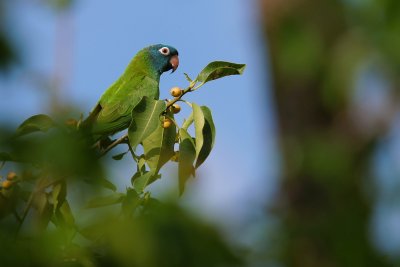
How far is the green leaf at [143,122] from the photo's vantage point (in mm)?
2902

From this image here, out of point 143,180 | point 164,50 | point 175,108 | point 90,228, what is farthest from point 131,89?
point 90,228

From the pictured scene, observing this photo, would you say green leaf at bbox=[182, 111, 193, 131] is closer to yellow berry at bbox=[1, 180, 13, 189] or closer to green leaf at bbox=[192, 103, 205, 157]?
green leaf at bbox=[192, 103, 205, 157]

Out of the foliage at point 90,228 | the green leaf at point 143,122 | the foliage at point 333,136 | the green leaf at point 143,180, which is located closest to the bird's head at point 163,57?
the green leaf at point 143,122

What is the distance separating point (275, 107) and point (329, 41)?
11.3 inches

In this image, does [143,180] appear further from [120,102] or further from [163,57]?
[163,57]

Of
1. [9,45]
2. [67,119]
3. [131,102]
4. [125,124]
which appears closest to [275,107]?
[67,119]

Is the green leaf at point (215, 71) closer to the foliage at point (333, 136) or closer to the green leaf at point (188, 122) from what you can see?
the green leaf at point (188, 122)

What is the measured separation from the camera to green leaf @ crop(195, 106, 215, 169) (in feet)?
9.56

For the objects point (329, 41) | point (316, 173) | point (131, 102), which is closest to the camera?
point (316, 173)

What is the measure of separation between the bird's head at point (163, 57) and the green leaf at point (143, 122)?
9.34ft

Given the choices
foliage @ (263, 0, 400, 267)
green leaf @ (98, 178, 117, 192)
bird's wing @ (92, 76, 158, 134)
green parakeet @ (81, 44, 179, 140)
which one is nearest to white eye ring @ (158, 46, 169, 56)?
green parakeet @ (81, 44, 179, 140)

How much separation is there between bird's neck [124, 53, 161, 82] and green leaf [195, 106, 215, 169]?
2101 millimetres

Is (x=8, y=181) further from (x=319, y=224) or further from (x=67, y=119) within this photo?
(x=319, y=224)

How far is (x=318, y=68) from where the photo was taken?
154 cm
